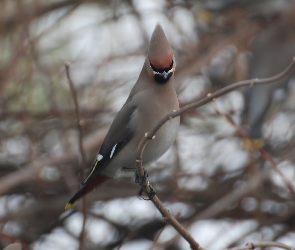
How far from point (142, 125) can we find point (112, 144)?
0.58ft

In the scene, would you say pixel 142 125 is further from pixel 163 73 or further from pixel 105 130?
pixel 105 130

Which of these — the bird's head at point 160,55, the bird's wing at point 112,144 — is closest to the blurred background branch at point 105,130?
the bird's wing at point 112,144

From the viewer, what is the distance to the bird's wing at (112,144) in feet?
9.05

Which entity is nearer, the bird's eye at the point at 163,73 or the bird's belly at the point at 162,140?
the bird's eye at the point at 163,73

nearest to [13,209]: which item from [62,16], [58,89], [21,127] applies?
[21,127]

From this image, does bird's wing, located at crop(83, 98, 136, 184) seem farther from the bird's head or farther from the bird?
the bird's head

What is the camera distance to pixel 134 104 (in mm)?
2738

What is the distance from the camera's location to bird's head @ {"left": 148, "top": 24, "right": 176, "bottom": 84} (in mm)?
2332

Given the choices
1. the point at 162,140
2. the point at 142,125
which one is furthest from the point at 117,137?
the point at 162,140

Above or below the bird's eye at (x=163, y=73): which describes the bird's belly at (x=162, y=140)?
below

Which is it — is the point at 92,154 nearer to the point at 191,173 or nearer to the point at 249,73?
the point at 191,173

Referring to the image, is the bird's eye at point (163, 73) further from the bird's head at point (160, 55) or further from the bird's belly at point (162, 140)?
the bird's belly at point (162, 140)

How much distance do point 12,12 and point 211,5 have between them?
1360 mm

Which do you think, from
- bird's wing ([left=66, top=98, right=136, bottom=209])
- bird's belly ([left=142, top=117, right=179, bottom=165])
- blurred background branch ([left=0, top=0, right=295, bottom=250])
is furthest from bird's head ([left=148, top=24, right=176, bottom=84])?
blurred background branch ([left=0, top=0, right=295, bottom=250])
